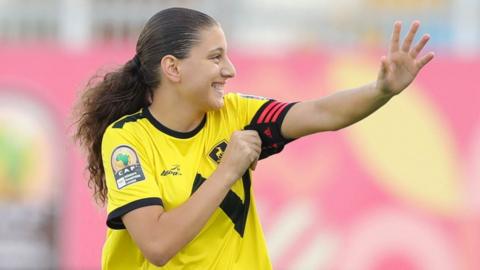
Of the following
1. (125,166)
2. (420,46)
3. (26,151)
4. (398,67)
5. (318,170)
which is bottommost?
(26,151)

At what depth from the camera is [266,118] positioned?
4.52 metres

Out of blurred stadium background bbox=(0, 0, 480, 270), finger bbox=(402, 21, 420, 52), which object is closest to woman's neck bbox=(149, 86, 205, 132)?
finger bbox=(402, 21, 420, 52)

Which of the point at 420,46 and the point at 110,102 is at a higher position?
the point at 420,46

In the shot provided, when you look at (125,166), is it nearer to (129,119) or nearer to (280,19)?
(129,119)

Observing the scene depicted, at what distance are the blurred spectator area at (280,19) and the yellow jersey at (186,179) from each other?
5589 mm

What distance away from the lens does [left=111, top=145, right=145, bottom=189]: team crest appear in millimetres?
4340

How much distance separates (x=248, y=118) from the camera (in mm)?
4578

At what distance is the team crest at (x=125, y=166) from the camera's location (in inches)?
171

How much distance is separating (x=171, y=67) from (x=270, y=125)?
45cm

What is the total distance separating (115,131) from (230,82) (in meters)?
4.71

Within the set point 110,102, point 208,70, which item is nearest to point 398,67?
point 208,70

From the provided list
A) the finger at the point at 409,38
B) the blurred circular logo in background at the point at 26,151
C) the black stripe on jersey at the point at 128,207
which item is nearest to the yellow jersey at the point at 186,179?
the black stripe on jersey at the point at 128,207

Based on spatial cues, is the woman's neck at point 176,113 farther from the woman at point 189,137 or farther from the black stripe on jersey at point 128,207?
the black stripe on jersey at point 128,207

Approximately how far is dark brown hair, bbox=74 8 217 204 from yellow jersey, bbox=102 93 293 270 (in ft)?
0.31
